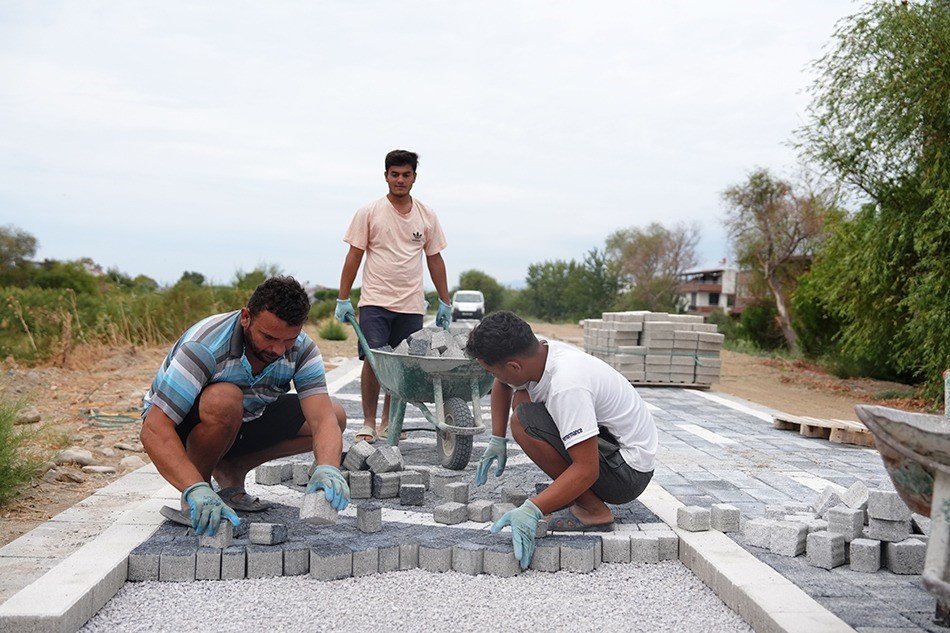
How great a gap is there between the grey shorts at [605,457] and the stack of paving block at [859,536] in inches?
20.8

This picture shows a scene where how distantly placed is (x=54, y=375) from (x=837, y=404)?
9.67 meters

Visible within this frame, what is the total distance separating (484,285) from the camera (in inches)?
2389

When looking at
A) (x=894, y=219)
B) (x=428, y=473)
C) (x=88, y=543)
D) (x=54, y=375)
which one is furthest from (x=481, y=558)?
(x=894, y=219)

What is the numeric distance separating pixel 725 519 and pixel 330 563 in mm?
1655

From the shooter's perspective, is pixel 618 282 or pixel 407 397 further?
pixel 618 282

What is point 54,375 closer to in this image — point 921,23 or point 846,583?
point 846,583

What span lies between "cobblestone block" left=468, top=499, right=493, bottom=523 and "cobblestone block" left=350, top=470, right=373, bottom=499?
2.11 ft

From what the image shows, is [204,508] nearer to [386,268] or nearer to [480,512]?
[480,512]

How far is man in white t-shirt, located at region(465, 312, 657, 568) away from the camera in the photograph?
3002 mm

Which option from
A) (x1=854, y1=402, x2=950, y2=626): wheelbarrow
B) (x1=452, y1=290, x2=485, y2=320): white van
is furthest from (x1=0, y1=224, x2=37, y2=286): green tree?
(x1=854, y1=402, x2=950, y2=626): wheelbarrow

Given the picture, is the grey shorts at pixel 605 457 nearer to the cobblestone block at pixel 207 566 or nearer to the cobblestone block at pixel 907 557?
the cobblestone block at pixel 907 557

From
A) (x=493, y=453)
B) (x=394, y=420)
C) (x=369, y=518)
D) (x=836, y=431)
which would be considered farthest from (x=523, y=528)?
(x=836, y=431)

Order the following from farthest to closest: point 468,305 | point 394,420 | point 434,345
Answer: point 468,305 → point 394,420 → point 434,345

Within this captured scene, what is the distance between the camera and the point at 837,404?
10.7 meters
